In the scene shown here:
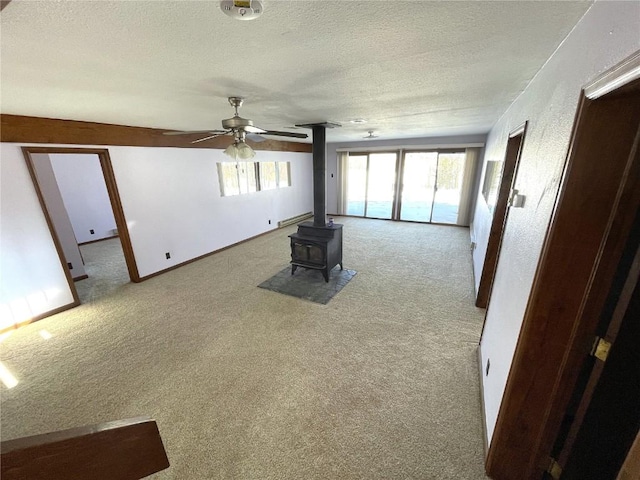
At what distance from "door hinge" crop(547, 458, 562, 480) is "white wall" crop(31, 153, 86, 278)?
17.6ft

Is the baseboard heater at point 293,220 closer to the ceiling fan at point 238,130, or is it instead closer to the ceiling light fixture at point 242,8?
the ceiling fan at point 238,130

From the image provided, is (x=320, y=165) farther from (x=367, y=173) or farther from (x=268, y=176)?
(x=367, y=173)

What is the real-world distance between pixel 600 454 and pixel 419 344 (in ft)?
4.54

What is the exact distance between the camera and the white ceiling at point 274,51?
92 cm

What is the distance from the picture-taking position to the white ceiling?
0.92 m

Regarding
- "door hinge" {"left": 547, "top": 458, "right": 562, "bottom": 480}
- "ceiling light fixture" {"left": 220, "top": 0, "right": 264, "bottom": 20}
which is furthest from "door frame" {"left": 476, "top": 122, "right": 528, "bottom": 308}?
"ceiling light fixture" {"left": 220, "top": 0, "right": 264, "bottom": 20}

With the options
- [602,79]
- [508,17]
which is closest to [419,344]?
[602,79]

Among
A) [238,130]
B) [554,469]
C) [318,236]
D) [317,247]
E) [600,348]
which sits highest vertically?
[238,130]

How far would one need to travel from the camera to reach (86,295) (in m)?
3.42

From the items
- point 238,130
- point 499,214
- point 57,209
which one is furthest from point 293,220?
point 499,214

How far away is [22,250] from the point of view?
9.02ft

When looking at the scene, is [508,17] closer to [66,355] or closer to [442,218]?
[66,355]

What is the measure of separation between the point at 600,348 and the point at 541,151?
99 centimetres

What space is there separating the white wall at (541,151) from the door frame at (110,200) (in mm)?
4306
